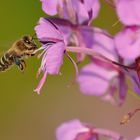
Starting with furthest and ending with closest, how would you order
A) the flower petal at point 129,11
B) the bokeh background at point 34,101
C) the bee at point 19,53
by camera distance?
1. the bokeh background at point 34,101
2. the bee at point 19,53
3. the flower petal at point 129,11

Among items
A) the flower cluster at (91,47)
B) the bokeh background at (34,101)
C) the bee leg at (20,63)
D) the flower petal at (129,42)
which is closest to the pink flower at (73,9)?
the flower cluster at (91,47)

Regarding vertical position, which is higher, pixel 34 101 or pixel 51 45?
pixel 51 45

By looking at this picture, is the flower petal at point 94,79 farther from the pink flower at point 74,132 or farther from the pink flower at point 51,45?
the pink flower at point 51,45

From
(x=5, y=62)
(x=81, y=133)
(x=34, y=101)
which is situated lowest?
(x=34, y=101)

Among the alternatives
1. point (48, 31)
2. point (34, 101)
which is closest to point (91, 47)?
point (48, 31)

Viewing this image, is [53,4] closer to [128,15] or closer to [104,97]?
[128,15]

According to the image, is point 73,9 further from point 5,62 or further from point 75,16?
point 5,62

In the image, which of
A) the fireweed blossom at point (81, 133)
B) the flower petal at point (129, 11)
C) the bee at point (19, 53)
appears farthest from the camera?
the bee at point (19, 53)
